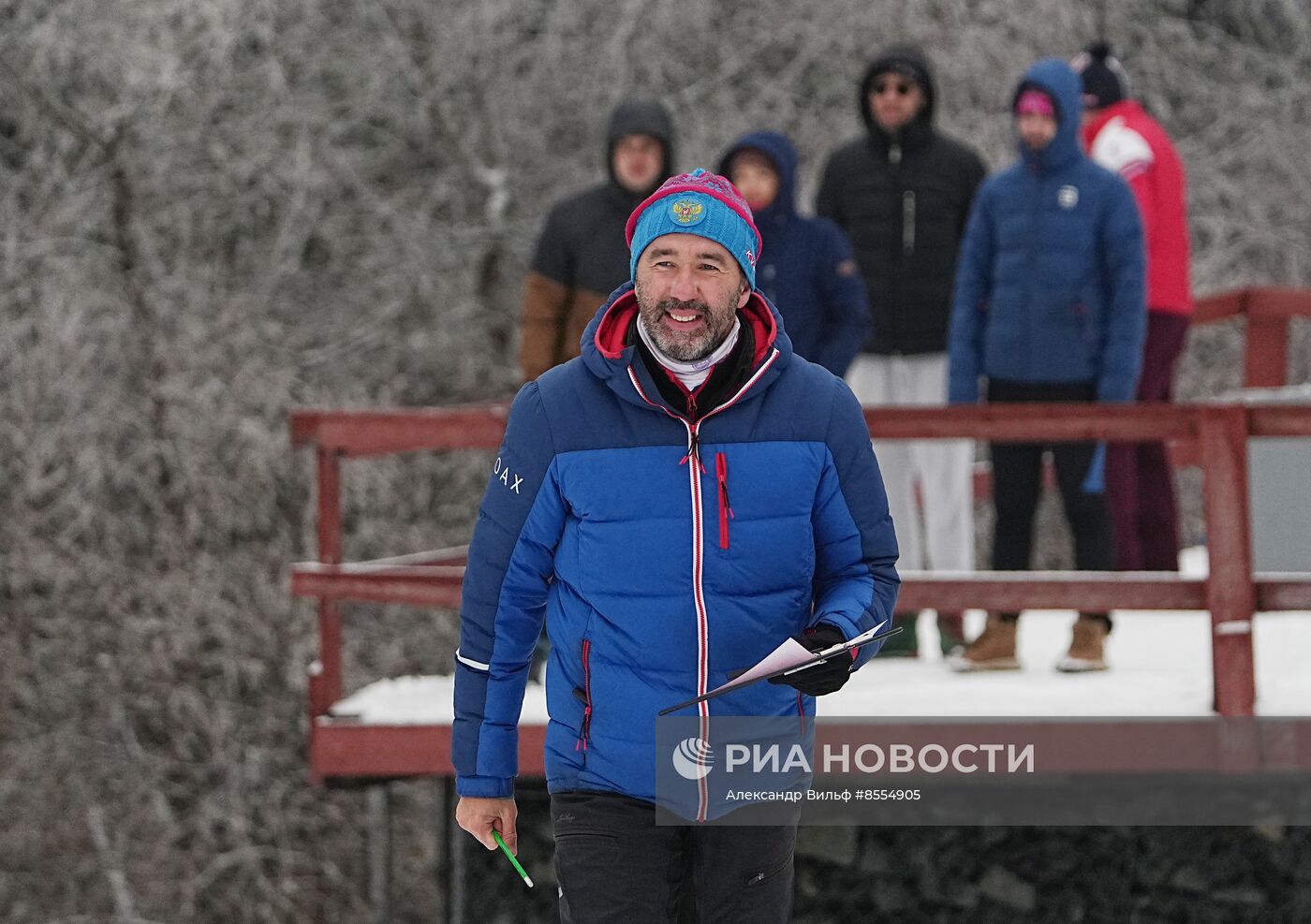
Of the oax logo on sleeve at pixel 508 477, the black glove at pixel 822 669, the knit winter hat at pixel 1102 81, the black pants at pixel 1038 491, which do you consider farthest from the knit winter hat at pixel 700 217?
the knit winter hat at pixel 1102 81

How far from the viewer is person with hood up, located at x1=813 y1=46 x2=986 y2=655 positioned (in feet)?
21.0

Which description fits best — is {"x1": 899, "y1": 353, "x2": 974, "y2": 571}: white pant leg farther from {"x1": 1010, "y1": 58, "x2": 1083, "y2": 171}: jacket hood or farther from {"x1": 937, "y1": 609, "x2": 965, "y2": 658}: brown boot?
{"x1": 1010, "y1": 58, "x2": 1083, "y2": 171}: jacket hood

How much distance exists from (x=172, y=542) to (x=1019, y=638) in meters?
8.38

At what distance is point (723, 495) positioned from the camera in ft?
10.2

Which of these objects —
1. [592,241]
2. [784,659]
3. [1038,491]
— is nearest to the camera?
[784,659]

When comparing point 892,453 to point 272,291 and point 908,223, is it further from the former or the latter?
A: point 272,291


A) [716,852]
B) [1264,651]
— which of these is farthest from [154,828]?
[716,852]

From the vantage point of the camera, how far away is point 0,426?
46.7ft

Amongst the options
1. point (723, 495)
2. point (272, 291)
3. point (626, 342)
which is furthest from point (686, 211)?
point (272, 291)

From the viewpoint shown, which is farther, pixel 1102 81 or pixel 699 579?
pixel 1102 81

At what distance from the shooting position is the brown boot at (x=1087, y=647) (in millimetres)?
6250

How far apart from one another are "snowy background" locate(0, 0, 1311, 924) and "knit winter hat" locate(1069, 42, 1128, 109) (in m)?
7.53
